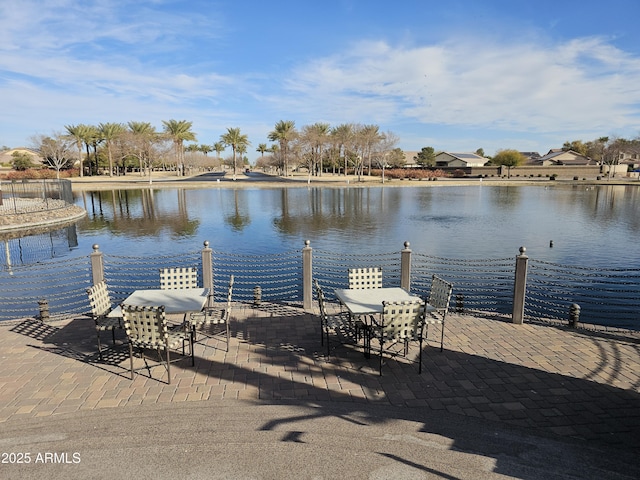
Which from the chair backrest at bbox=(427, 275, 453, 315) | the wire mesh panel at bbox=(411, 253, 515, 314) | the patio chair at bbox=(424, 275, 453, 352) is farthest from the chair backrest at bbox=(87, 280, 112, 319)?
the wire mesh panel at bbox=(411, 253, 515, 314)

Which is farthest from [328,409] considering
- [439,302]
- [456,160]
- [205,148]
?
[205,148]

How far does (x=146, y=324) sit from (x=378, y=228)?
68.5 ft

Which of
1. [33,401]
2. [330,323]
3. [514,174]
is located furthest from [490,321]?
[514,174]

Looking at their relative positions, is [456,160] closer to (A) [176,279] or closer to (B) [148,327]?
(A) [176,279]

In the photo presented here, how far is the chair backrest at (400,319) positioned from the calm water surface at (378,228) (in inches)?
505

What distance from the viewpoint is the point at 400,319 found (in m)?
5.67

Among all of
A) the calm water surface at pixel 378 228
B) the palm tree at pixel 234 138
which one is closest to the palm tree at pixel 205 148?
the palm tree at pixel 234 138

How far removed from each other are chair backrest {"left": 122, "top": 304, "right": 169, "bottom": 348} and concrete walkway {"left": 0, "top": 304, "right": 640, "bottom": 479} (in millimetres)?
577

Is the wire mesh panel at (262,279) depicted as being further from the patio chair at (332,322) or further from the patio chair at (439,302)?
the patio chair at (439,302)

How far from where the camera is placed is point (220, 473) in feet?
12.4

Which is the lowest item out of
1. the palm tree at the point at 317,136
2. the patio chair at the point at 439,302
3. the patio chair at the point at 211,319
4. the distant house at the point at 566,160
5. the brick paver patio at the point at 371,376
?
the brick paver patio at the point at 371,376

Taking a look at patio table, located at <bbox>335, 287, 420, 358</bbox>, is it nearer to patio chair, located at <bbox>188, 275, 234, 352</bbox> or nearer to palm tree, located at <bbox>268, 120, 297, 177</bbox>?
patio chair, located at <bbox>188, 275, 234, 352</bbox>

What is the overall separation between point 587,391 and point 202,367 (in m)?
5.07

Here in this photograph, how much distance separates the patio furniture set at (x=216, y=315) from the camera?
546 cm
